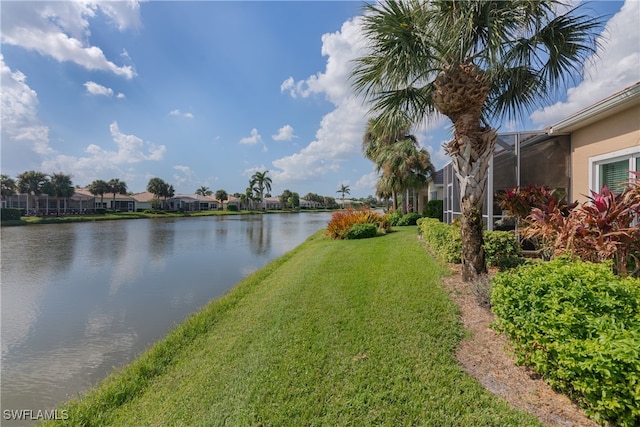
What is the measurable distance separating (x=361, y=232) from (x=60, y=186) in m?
55.0

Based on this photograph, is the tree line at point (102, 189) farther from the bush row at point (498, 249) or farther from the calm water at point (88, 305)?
the bush row at point (498, 249)

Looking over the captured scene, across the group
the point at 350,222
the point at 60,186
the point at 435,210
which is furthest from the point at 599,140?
the point at 60,186

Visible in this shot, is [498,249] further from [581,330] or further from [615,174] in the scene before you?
[581,330]

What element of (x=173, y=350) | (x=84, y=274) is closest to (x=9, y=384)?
(x=173, y=350)

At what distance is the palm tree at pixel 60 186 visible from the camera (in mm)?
46906

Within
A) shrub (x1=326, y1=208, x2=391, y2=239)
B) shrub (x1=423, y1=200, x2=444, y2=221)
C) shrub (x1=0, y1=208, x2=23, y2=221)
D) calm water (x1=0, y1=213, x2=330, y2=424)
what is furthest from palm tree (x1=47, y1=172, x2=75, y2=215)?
shrub (x1=423, y1=200, x2=444, y2=221)

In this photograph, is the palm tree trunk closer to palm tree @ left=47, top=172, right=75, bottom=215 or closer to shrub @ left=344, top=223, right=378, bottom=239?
shrub @ left=344, top=223, right=378, bottom=239

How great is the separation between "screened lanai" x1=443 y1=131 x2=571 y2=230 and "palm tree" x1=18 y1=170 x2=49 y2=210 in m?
61.2

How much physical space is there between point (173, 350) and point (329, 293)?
2.99 metres

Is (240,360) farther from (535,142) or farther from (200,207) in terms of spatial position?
(200,207)

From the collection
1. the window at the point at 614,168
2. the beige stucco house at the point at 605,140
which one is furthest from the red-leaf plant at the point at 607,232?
the window at the point at 614,168

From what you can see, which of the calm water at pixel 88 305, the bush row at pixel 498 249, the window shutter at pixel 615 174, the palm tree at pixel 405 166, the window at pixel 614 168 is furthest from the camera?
the palm tree at pixel 405 166

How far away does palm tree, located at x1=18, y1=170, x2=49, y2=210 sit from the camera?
45062 mm

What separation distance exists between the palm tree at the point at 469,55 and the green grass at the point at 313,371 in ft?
7.05
